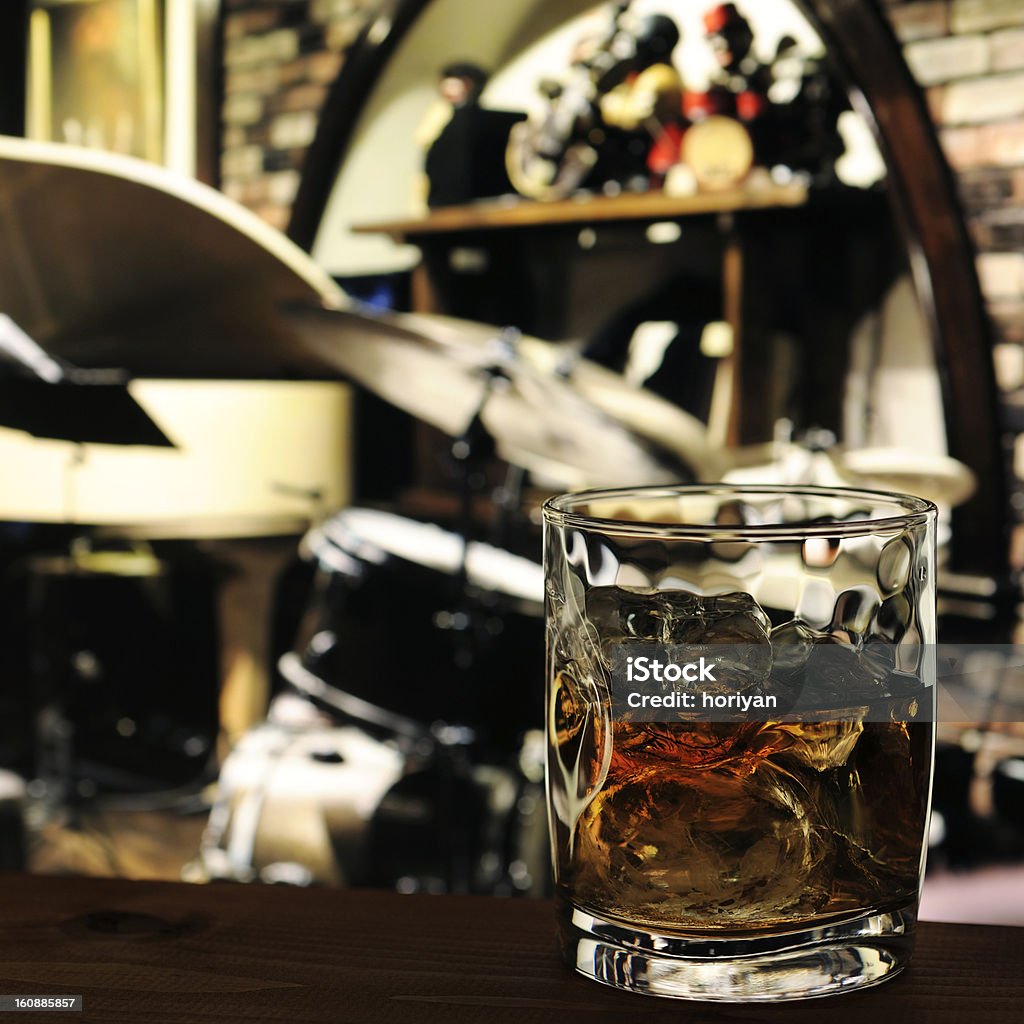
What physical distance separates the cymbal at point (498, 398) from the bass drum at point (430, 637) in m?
0.14

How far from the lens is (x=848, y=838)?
14.9 inches

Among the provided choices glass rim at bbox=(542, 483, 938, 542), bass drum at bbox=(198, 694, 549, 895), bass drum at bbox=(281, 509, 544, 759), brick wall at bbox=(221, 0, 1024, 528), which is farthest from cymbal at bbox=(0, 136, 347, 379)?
glass rim at bbox=(542, 483, 938, 542)

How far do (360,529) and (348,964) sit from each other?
1.31m

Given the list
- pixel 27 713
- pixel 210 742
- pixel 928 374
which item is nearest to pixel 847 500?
pixel 928 374

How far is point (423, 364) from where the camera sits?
5.15 ft

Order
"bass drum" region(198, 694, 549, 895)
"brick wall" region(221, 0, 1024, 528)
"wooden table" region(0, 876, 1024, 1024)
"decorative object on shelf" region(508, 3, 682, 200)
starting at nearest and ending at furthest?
"wooden table" region(0, 876, 1024, 1024) < "brick wall" region(221, 0, 1024, 528) < "decorative object on shelf" region(508, 3, 682, 200) < "bass drum" region(198, 694, 549, 895)

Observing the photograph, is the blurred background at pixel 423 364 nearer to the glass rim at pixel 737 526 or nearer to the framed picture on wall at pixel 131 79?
the framed picture on wall at pixel 131 79

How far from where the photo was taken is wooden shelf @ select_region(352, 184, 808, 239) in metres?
1.51

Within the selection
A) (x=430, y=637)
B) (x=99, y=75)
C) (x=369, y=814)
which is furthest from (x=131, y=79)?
(x=369, y=814)

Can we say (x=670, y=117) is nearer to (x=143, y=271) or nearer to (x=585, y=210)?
(x=585, y=210)

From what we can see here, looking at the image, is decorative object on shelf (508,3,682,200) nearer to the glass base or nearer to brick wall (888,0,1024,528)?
brick wall (888,0,1024,528)

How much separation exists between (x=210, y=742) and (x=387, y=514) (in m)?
0.41

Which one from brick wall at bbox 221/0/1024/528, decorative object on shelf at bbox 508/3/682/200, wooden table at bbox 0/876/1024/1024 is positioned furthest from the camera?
decorative object on shelf at bbox 508/3/682/200

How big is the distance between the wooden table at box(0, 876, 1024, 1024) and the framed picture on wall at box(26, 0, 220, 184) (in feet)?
4.81
